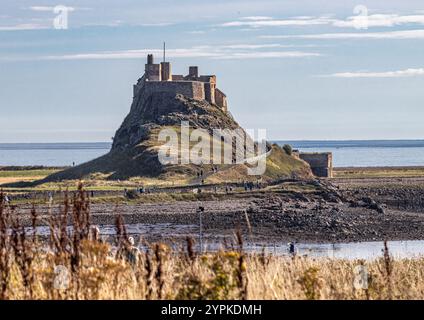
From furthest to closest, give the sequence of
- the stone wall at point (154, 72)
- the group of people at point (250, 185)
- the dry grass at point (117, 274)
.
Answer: the stone wall at point (154, 72)
the group of people at point (250, 185)
the dry grass at point (117, 274)

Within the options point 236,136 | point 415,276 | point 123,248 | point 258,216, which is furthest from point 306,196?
point 123,248

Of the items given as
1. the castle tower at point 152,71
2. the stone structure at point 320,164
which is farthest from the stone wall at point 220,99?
the stone structure at point 320,164

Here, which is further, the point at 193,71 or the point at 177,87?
the point at 193,71

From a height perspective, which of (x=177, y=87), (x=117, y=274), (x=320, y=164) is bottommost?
(x=117, y=274)

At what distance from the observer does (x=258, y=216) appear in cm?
6097

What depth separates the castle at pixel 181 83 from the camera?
10006 centimetres

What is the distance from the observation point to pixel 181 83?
329 feet

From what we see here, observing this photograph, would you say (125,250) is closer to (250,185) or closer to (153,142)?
(250,185)

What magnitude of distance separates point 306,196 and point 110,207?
47.5 ft

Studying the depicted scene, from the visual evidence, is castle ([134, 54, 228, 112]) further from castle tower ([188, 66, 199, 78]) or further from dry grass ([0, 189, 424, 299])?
dry grass ([0, 189, 424, 299])

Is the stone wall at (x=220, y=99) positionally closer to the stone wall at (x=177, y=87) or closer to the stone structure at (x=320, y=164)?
the stone wall at (x=177, y=87)

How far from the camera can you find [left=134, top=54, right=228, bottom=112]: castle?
10006cm

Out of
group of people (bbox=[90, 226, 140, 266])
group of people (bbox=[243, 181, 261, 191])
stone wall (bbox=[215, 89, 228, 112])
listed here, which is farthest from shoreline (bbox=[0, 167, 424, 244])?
group of people (bbox=[90, 226, 140, 266])

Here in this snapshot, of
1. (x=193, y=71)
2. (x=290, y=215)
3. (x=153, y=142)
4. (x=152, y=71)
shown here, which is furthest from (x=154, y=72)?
(x=290, y=215)
